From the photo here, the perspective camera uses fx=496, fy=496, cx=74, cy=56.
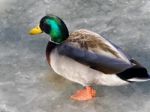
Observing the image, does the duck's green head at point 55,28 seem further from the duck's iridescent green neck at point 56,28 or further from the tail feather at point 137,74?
the tail feather at point 137,74

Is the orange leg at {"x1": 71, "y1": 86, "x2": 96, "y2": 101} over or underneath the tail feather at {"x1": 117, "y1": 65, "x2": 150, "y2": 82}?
underneath

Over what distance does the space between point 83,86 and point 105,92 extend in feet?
0.78

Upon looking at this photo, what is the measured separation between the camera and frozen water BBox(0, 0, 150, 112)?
444cm

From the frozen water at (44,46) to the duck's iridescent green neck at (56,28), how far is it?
0.39 metres

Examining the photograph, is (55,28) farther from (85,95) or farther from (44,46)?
(85,95)

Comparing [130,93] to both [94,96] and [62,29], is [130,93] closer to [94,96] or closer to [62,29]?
[94,96]

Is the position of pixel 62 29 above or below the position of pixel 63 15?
above

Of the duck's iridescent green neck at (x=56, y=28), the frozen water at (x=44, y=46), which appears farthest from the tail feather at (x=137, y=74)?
the duck's iridescent green neck at (x=56, y=28)

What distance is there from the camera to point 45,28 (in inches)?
187

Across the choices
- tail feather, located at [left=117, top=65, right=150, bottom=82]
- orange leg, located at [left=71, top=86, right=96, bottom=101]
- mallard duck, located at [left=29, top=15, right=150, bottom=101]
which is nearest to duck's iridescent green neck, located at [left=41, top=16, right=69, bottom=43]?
mallard duck, located at [left=29, top=15, right=150, bottom=101]

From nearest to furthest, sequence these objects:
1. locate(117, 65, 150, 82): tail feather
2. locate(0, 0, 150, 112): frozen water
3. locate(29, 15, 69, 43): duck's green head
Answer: locate(117, 65, 150, 82): tail feather
locate(0, 0, 150, 112): frozen water
locate(29, 15, 69, 43): duck's green head

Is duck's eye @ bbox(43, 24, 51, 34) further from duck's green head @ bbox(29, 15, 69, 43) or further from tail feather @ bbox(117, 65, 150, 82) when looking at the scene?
tail feather @ bbox(117, 65, 150, 82)

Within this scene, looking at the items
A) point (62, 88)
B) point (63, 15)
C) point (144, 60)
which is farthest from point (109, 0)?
point (62, 88)

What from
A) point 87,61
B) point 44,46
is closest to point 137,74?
point 87,61
